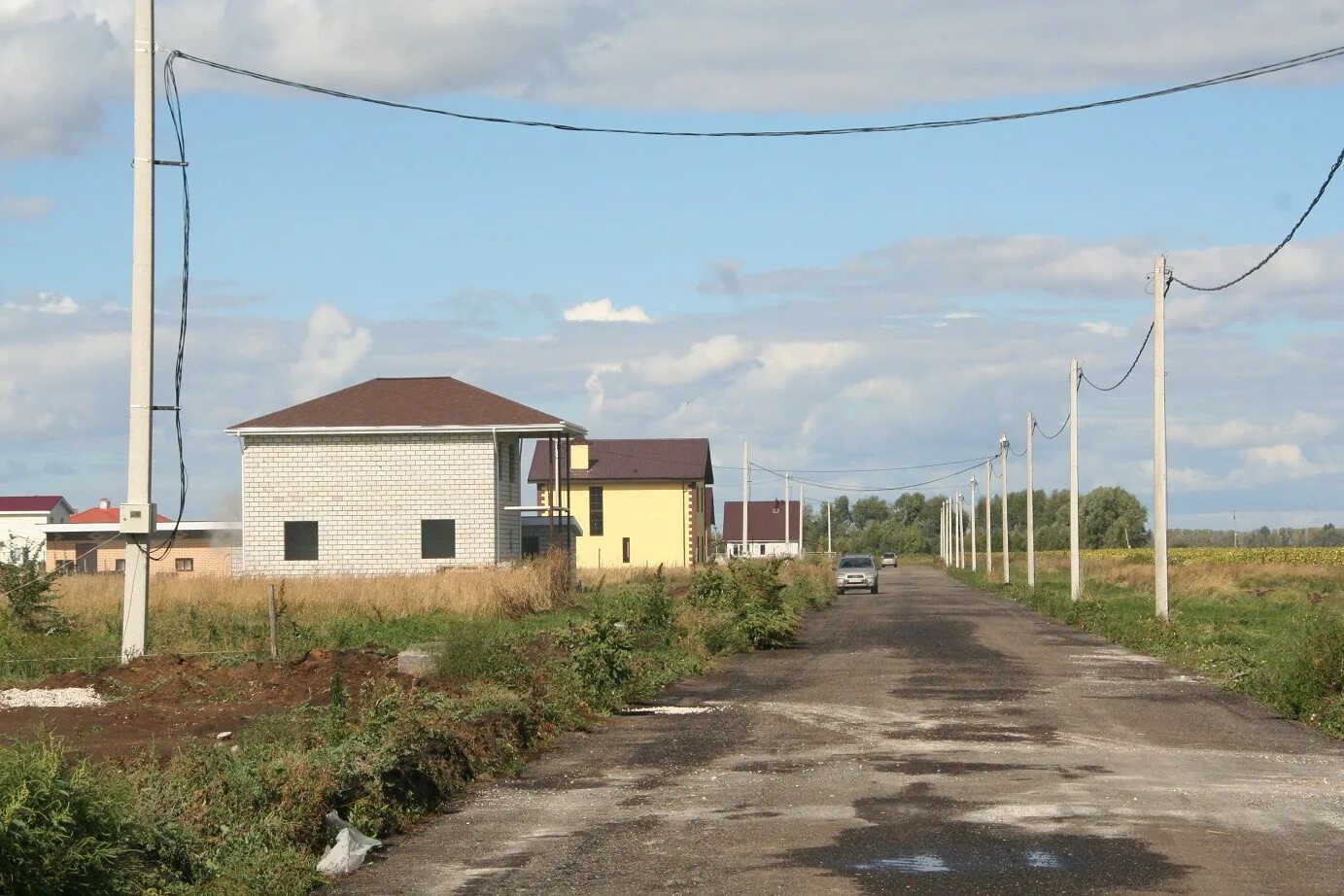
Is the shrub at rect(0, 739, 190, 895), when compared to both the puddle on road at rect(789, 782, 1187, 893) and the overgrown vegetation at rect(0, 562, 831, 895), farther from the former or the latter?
the puddle on road at rect(789, 782, 1187, 893)

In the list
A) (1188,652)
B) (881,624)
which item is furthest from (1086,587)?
(1188,652)

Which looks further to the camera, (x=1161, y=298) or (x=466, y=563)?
(x=466, y=563)

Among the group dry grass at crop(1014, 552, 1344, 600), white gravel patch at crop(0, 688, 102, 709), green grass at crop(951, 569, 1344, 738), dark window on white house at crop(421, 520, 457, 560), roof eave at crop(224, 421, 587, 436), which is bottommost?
dry grass at crop(1014, 552, 1344, 600)

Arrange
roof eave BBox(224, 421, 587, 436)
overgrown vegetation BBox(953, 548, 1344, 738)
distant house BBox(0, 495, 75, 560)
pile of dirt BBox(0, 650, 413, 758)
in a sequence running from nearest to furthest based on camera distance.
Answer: pile of dirt BBox(0, 650, 413, 758), overgrown vegetation BBox(953, 548, 1344, 738), roof eave BBox(224, 421, 587, 436), distant house BBox(0, 495, 75, 560)

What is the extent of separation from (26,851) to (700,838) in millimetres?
4183

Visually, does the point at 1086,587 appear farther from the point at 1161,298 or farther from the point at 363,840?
the point at 363,840

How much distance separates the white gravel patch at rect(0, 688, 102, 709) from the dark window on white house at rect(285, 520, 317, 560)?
28844 mm

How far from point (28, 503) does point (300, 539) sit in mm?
53011

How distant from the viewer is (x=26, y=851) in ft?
21.7

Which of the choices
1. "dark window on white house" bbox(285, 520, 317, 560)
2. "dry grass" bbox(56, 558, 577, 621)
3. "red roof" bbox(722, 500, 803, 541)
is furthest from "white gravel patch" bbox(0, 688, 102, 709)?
"red roof" bbox(722, 500, 803, 541)

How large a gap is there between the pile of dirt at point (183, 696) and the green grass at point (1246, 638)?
31.9ft

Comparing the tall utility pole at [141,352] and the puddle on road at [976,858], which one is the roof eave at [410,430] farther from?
the puddle on road at [976,858]

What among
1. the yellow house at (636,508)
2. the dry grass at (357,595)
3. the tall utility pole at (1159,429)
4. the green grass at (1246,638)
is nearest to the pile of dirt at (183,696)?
the green grass at (1246,638)

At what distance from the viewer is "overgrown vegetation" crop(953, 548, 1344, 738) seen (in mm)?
16406
